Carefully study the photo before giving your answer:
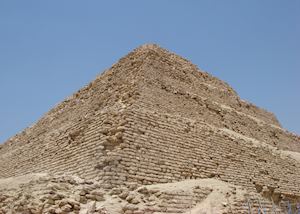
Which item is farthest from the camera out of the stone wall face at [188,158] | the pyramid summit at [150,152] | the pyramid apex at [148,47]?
the pyramid apex at [148,47]

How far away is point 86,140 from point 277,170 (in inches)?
276

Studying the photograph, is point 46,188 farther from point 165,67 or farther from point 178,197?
point 165,67

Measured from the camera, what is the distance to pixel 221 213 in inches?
327

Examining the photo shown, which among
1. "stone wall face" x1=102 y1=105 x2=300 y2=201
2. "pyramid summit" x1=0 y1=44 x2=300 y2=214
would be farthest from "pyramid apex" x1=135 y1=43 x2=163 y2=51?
"stone wall face" x1=102 y1=105 x2=300 y2=201

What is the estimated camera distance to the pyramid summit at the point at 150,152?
8.16 metres

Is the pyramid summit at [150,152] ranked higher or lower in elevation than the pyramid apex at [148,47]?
lower

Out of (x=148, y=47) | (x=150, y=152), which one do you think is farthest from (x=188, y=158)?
(x=148, y=47)

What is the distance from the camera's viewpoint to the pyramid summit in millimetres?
8164

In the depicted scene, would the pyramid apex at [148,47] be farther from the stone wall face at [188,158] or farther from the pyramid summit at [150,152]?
the stone wall face at [188,158]

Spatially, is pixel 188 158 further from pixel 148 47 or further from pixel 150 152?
pixel 148 47

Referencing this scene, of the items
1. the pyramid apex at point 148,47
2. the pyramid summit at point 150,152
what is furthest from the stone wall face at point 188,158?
the pyramid apex at point 148,47

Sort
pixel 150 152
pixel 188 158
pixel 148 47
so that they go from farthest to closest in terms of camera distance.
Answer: pixel 148 47 → pixel 188 158 → pixel 150 152

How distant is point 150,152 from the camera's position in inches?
388

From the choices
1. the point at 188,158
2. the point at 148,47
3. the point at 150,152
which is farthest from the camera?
the point at 148,47
